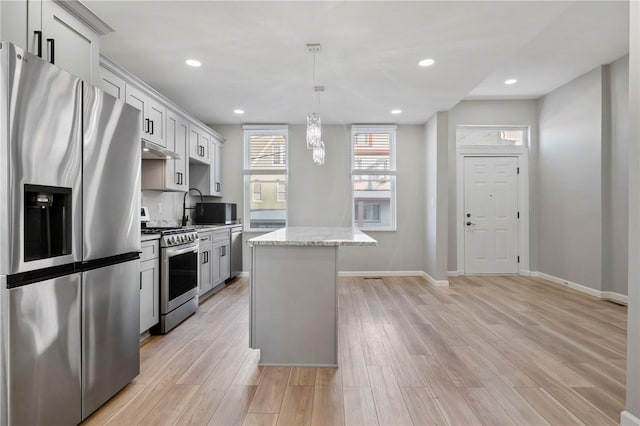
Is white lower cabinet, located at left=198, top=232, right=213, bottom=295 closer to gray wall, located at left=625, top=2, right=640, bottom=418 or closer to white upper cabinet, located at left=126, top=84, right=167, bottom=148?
white upper cabinet, located at left=126, top=84, right=167, bottom=148

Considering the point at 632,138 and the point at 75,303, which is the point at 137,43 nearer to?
the point at 75,303

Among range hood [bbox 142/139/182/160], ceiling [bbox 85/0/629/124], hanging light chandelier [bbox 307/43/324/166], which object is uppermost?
ceiling [bbox 85/0/629/124]

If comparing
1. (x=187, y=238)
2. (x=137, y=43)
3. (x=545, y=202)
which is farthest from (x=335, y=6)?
(x=545, y=202)

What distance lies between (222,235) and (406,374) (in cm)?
330

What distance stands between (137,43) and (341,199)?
3671mm

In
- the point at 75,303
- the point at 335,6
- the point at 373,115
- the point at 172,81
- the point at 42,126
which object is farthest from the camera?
the point at 373,115

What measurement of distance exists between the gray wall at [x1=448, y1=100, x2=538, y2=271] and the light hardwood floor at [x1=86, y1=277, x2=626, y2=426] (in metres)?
2.07

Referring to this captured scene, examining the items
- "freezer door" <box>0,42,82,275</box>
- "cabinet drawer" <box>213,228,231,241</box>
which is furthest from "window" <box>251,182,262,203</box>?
"freezer door" <box>0,42,82,275</box>

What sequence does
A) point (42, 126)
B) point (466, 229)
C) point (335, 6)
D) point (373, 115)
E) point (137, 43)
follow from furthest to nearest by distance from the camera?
point (466, 229), point (373, 115), point (137, 43), point (335, 6), point (42, 126)

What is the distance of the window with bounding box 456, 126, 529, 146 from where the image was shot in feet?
18.5

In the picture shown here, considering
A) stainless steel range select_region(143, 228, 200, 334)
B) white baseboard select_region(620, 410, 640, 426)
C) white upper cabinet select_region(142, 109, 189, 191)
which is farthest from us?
white upper cabinet select_region(142, 109, 189, 191)

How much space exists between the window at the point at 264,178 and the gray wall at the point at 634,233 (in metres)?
4.61

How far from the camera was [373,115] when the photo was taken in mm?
5242

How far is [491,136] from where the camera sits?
569 centimetres
